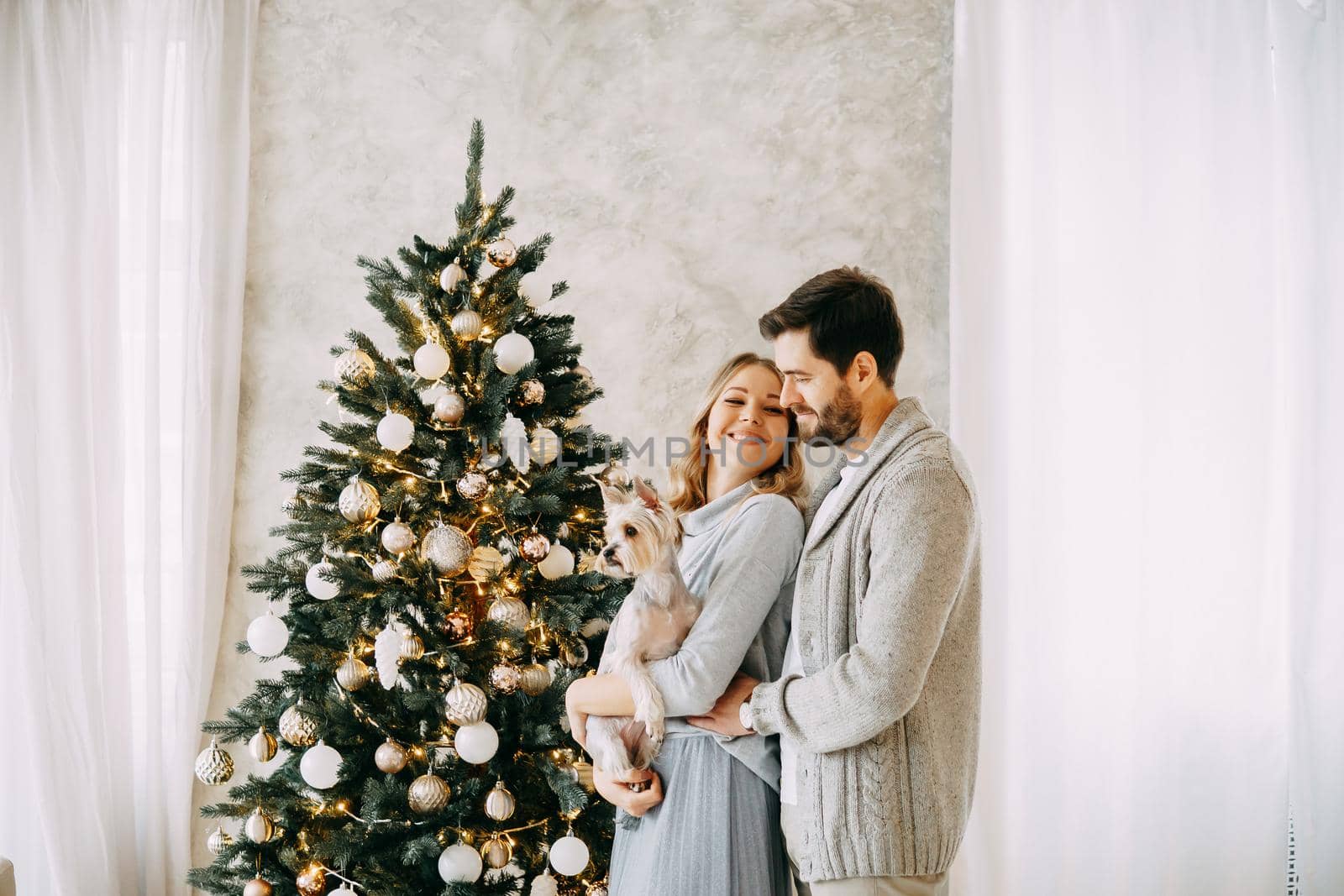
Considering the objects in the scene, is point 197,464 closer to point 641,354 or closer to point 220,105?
point 220,105

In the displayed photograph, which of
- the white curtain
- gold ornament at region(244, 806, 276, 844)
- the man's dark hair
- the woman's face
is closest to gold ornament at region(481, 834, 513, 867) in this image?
gold ornament at region(244, 806, 276, 844)

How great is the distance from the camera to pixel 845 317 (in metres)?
1.56

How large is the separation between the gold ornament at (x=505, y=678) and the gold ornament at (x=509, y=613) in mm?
84

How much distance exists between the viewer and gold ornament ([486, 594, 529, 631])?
6.11 feet

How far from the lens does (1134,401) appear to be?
2.61m

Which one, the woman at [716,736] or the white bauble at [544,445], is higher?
the white bauble at [544,445]

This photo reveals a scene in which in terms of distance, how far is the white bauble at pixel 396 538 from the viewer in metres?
1.83

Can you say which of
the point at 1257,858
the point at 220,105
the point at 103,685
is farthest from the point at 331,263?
the point at 1257,858

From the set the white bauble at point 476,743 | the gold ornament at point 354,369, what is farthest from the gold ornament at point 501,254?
the white bauble at point 476,743

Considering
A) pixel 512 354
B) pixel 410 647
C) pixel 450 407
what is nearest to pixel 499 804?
pixel 410 647

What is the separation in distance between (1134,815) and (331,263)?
115 inches

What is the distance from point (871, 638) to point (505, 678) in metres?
0.80

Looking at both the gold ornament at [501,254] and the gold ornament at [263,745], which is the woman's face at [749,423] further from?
the gold ornament at [263,745]

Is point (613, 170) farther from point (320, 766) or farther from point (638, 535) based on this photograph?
point (320, 766)
